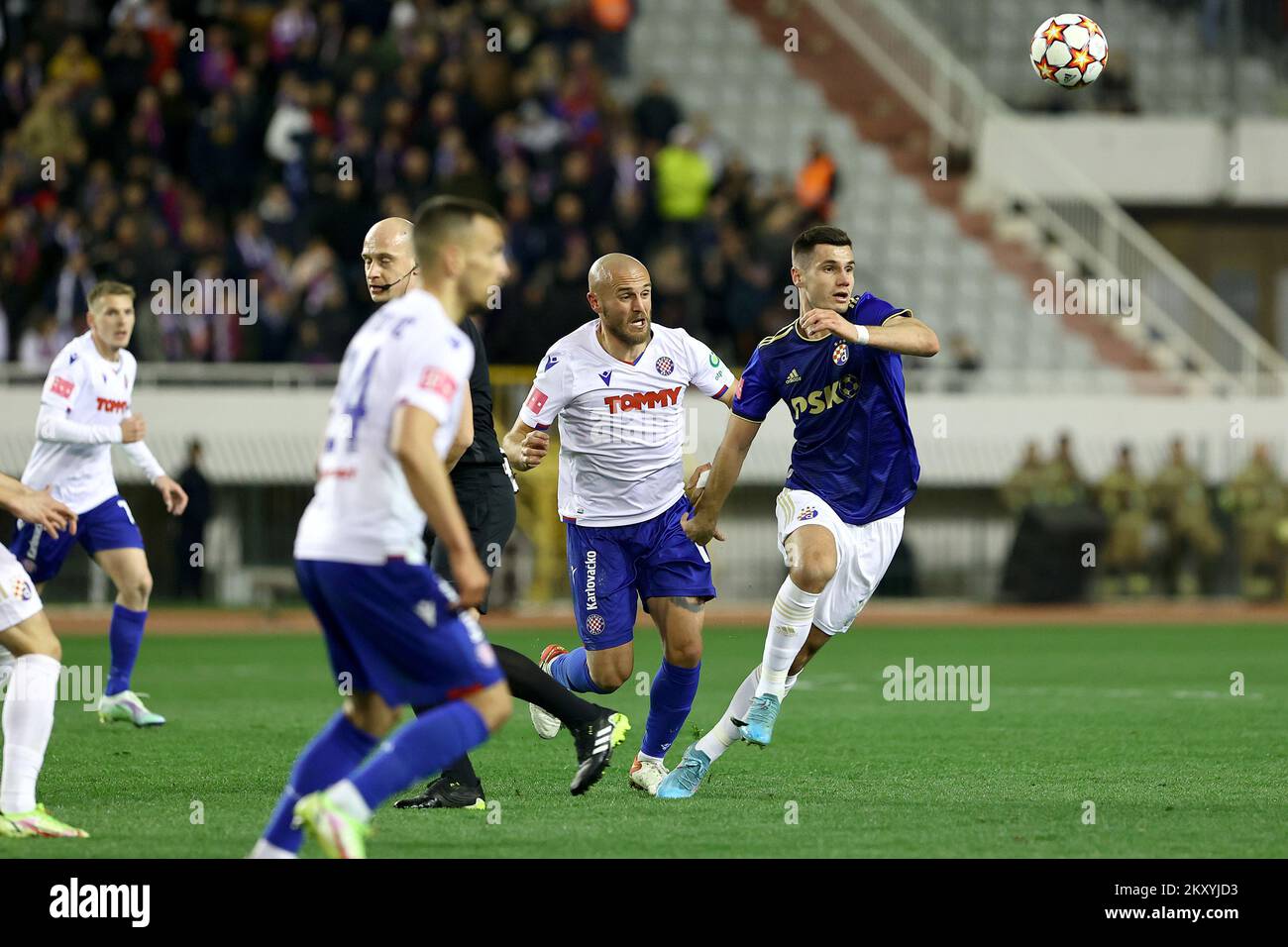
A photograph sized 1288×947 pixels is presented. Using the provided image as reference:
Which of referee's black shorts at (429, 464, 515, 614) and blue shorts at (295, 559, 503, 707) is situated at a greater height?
referee's black shorts at (429, 464, 515, 614)

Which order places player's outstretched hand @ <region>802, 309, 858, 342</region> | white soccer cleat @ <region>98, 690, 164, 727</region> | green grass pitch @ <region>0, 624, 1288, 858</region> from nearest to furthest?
green grass pitch @ <region>0, 624, 1288, 858</region>, player's outstretched hand @ <region>802, 309, 858, 342</region>, white soccer cleat @ <region>98, 690, 164, 727</region>

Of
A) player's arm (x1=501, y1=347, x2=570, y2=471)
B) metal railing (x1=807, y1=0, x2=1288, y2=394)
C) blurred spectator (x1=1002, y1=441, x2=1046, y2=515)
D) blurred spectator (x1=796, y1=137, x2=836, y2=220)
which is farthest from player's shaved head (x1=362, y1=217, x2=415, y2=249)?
metal railing (x1=807, y1=0, x2=1288, y2=394)

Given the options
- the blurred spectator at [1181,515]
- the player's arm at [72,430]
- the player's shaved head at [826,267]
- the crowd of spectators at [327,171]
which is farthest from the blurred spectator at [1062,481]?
the player's shaved head at [826,267]

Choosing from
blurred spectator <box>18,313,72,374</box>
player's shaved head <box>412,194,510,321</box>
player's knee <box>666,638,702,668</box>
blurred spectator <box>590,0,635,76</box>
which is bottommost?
player's knee <box>666,638,702,668</box>

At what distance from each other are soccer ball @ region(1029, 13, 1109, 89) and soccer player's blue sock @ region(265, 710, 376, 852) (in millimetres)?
8427

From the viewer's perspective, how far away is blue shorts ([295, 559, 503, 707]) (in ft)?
20.0

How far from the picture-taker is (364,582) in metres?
6.10

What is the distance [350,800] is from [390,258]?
11.1ft

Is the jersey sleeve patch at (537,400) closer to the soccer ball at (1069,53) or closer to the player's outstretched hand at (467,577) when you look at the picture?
the player's outstretched hand at (467,577)

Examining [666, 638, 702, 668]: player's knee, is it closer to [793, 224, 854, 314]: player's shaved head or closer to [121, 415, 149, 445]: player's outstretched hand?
[793, 224, 854, 314]: player's shaved head

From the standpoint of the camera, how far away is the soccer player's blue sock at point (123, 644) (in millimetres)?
12273

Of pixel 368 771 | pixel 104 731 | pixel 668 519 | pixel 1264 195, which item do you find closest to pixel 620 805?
pixel 668 519
